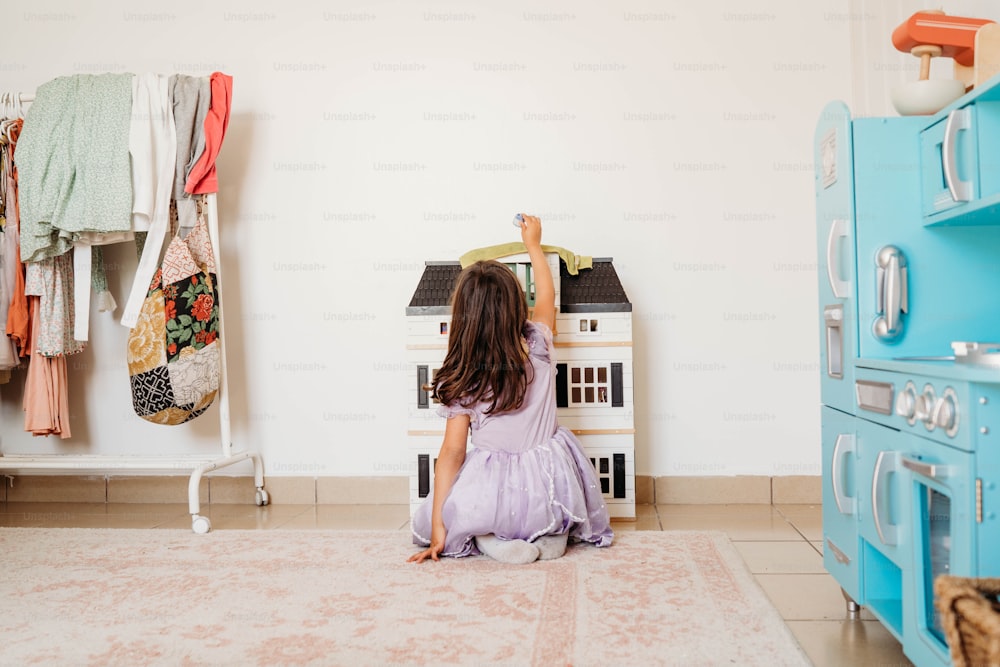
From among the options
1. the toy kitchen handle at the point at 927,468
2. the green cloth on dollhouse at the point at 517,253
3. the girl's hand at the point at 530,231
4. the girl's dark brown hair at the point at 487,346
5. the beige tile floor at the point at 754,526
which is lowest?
the beige tile floor at the point at 754,526

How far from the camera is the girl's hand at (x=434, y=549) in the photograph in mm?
2232

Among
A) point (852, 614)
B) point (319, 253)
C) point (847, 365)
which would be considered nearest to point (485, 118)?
point (319, 253)

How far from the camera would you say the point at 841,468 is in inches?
66.7

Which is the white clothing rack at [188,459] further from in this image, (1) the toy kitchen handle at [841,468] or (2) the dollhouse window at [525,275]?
(1) the toy kitchen handle at [841,468]

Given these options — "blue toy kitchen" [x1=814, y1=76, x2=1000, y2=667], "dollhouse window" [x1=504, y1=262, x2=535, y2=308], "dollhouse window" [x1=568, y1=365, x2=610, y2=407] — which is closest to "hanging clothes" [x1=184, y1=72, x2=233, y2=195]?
"dollhouse window" [x1=504, y1=262, x2=535, y2=308]

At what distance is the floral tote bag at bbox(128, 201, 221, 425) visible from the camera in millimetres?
2701

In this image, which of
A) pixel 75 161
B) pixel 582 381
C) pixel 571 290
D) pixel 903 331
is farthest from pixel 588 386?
pixel 75 161

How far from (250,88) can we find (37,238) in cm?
92

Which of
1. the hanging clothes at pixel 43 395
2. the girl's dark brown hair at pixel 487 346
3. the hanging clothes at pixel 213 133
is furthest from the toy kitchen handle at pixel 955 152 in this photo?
the hanging clothes at pixel 43 395

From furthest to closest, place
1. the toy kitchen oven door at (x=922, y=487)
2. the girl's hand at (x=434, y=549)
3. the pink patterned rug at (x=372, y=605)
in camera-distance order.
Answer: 1. the girl's hand at (x=434, y=549)
2. the pink patterned rug at (x=372, y=605)
3. the toy kitchen oven door at (x=922, y=487)

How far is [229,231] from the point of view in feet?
10.3

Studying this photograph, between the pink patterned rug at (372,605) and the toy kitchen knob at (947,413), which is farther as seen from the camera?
the pink patterned rug at (372,605)

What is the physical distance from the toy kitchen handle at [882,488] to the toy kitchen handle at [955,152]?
469mm

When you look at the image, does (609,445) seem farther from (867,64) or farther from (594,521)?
(867,64)
